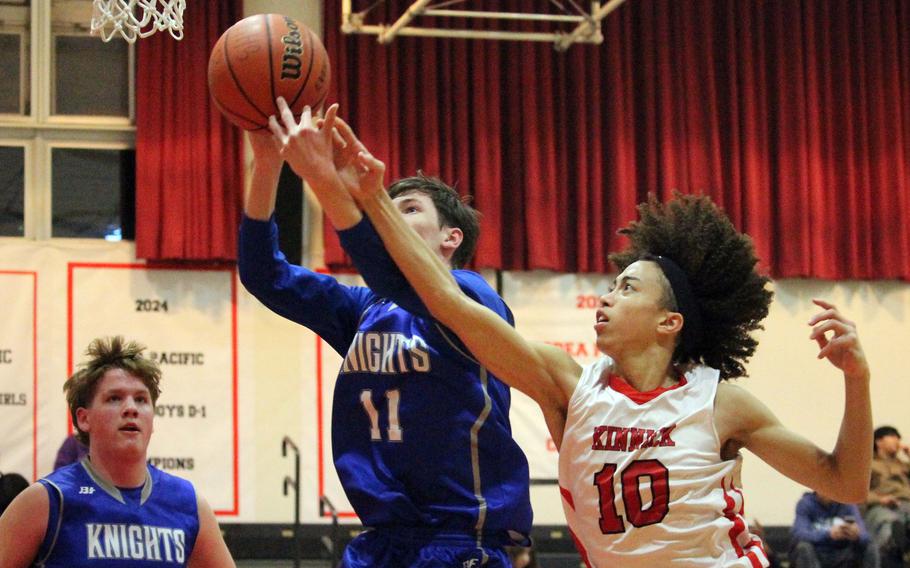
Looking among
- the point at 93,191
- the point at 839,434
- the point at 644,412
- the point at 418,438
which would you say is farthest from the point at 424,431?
the point at 93,191

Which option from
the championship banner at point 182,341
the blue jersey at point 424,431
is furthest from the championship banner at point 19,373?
the blue jersey at point 424,431

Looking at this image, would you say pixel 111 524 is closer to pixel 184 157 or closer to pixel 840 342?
pixel 840 342

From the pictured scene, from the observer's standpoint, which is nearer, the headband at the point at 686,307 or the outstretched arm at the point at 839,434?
the outstretched arm at the point at 839,434

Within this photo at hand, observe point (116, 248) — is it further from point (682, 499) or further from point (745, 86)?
point (682, 499)

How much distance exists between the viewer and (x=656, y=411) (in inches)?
123

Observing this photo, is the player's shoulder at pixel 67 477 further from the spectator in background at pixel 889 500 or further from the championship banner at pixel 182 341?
the spectator in background at pixel 889 500

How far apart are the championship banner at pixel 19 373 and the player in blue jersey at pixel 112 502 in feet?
19.7

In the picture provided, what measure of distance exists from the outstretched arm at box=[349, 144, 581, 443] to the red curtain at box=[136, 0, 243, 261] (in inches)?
280

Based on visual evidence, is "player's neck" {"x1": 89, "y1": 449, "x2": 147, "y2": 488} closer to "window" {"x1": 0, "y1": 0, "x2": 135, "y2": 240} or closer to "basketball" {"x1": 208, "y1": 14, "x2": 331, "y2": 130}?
"basketball" {"x1": 208, "y1": 14, "x2": 331, "y2": 130}

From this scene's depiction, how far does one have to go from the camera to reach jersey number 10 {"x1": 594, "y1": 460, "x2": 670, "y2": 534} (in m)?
3.03

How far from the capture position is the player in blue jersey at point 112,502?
3717 mm

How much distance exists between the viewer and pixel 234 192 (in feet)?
33.2

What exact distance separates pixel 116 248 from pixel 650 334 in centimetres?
762

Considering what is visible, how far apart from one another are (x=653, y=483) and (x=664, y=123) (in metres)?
8.03
